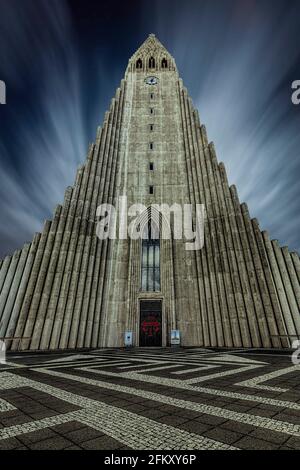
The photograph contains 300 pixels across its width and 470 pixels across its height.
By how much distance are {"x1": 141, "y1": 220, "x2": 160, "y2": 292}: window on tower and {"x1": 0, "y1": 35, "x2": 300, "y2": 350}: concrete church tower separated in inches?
3.8

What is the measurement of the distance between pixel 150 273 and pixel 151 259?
1.33 metres

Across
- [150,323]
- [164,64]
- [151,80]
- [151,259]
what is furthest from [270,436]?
[164,64]

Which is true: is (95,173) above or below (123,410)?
above

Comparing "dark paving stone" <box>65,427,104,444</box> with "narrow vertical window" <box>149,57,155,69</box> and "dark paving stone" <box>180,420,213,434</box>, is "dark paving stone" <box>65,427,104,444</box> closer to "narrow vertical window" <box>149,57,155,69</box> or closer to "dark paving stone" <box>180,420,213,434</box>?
"dark paving stone" <box>180,420,213,434</box>

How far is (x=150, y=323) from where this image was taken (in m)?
19.7

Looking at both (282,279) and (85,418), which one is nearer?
(85,418)

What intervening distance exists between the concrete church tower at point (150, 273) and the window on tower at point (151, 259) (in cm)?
10

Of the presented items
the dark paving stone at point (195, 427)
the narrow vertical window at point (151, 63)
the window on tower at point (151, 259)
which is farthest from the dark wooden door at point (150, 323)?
the narrow vertical window at point (151, 63)

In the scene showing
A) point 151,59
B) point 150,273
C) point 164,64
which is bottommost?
point 150,273

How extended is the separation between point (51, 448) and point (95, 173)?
23602 millimetres

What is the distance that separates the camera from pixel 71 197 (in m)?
A: 21.9

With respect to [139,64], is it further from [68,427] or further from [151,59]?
[68,427]

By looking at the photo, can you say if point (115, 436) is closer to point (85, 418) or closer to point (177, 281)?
point (85, 418)

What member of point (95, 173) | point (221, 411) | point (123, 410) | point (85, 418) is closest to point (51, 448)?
point (85, 418)
